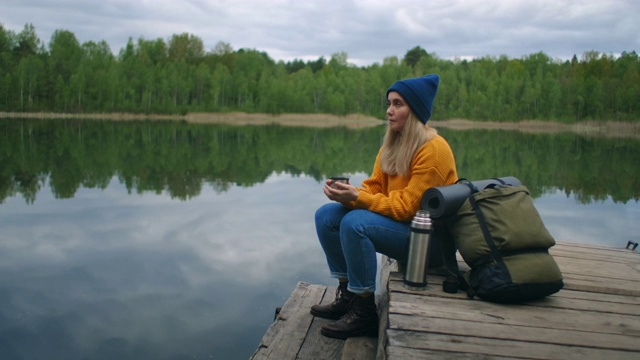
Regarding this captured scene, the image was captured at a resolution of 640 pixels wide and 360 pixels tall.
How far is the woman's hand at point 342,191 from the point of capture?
10.9ft

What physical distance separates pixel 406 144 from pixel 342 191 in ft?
1.55

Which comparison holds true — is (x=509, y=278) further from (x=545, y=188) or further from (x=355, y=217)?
(x=545, y=188)

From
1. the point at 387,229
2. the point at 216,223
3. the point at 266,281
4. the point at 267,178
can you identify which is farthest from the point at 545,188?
the point at 387,229

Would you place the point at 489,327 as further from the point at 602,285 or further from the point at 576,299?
the point at 602,285

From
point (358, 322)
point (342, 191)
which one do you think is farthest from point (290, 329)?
point (342, 191)

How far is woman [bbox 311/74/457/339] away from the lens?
3334 millimetres

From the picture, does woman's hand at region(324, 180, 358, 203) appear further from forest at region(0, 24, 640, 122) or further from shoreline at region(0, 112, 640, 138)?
forest at region(0, 24, 640, 122)

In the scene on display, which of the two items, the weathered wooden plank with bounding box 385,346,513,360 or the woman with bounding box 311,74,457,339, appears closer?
the weathered wooden plank with bounding box 385,346,513,360

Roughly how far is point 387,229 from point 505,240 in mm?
672

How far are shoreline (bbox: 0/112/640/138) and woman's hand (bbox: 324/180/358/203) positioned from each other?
56235 millimetres

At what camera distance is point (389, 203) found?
11.0ft

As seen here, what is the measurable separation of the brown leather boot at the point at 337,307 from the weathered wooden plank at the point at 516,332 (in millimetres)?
916

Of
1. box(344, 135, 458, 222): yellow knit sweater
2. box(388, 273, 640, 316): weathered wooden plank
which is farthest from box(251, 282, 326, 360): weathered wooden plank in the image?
box(344, 135, 458, 222): yellow knit sweater

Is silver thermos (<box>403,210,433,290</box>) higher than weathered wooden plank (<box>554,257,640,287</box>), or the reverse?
silver thermos (<box>403,210,433,290</box>)
